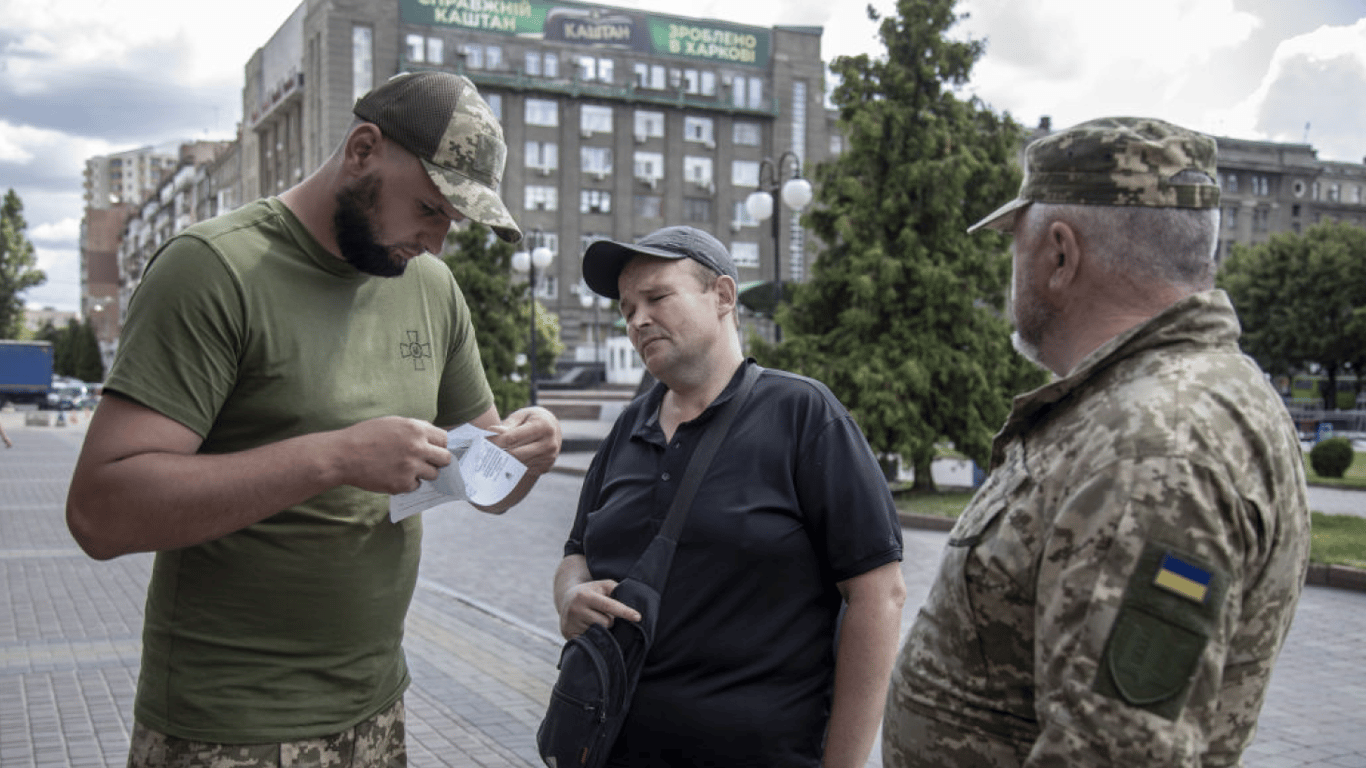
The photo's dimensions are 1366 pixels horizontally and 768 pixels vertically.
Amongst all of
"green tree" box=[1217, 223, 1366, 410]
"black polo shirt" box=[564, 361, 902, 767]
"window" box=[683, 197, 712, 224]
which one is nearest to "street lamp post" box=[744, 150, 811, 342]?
"black polo shirt" box=[564, 361, 902, 767]

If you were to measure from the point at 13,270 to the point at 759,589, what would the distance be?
81650 mm

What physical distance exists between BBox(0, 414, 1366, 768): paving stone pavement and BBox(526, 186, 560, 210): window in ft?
200

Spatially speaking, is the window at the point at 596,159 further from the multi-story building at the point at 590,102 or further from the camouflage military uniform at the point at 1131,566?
the camouflage military uniform at the point at 1131,566

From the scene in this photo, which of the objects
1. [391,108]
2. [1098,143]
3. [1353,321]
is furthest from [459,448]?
[1353,321]

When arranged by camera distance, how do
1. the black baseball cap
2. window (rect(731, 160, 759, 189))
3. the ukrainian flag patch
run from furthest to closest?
window (rect(731, 160, 759, 189))
the black baseball cap
the ukrainian flag patch

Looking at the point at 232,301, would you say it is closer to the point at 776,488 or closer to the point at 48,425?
the point at 776,488

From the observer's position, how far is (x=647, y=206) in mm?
74938

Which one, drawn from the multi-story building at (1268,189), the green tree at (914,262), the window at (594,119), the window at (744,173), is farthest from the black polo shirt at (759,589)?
the multi-story building at (1268,189)

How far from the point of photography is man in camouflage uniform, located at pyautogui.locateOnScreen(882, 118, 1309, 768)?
163 cm

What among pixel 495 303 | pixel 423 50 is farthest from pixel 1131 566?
pixel 423 50

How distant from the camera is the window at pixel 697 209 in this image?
75312 millimetres

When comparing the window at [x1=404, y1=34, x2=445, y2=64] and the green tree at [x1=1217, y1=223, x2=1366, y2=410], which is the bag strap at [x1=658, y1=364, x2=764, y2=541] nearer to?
the green tree at [x1=1217, y1=223, x2=1366, y2=410]

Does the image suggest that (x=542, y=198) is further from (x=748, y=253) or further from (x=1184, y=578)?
(x=1184, y=578)

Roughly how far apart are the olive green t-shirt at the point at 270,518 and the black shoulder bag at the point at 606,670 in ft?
1.26
